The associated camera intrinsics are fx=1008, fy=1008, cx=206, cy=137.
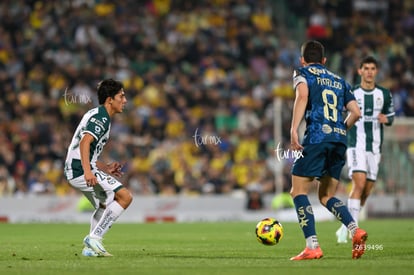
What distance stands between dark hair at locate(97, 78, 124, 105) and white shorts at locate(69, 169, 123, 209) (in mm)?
935

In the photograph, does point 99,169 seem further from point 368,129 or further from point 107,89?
point 368,129

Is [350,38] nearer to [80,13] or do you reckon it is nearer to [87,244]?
[80,13]

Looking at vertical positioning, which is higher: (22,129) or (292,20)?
(292,20)

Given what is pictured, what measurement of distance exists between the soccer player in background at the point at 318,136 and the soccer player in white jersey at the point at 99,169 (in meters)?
2.20

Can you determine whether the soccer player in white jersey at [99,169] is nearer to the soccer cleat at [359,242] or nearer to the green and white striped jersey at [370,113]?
the soccer cleat at [359,242]

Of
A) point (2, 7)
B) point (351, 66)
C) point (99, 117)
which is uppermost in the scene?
point (2, 7)

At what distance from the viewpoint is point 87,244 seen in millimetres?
12211

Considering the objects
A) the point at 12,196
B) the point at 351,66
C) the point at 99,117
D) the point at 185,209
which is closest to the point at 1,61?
the point at 12,196

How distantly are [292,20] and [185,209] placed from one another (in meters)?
10.0

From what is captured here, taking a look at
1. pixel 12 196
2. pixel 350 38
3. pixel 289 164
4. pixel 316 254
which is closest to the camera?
pixel 316 254

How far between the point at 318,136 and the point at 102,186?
2.70 meters

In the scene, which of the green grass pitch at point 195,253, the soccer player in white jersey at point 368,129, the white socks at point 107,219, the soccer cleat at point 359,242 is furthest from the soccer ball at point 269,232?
the soccer player in white jersey at point 368,129

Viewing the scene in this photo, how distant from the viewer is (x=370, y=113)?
16219 millimetres

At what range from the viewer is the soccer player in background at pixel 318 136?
11.8 m
